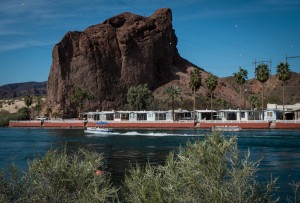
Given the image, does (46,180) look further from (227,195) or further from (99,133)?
(99,133)

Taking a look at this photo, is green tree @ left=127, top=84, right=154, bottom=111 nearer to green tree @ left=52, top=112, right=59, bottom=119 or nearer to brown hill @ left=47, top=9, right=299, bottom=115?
brown hill @ left=47, top=9, right=299, bottom=115

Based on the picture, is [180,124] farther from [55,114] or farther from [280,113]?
[55,114]

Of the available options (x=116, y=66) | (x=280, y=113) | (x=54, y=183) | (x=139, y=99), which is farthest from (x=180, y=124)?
(x=54, y=183)

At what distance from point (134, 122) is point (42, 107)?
70647 millimetres

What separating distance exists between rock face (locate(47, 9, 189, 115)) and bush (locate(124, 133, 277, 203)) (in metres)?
144

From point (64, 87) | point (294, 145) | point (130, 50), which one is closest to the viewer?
point (294, 145)

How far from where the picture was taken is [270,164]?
38375 mm

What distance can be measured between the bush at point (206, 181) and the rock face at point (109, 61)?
144 meters

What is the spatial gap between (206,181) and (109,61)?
156 metres

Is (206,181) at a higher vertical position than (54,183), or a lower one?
higher

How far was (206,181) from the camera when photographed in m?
10.9

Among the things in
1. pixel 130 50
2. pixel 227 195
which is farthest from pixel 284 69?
pixel 227 195

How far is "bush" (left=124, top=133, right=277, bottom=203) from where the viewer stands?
35.2 ft

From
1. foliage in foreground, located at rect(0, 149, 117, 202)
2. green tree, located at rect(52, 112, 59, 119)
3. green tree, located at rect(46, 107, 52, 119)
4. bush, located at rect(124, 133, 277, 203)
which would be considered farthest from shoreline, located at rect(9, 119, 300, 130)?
bush, located at rect(124, 133, 277, 203)
